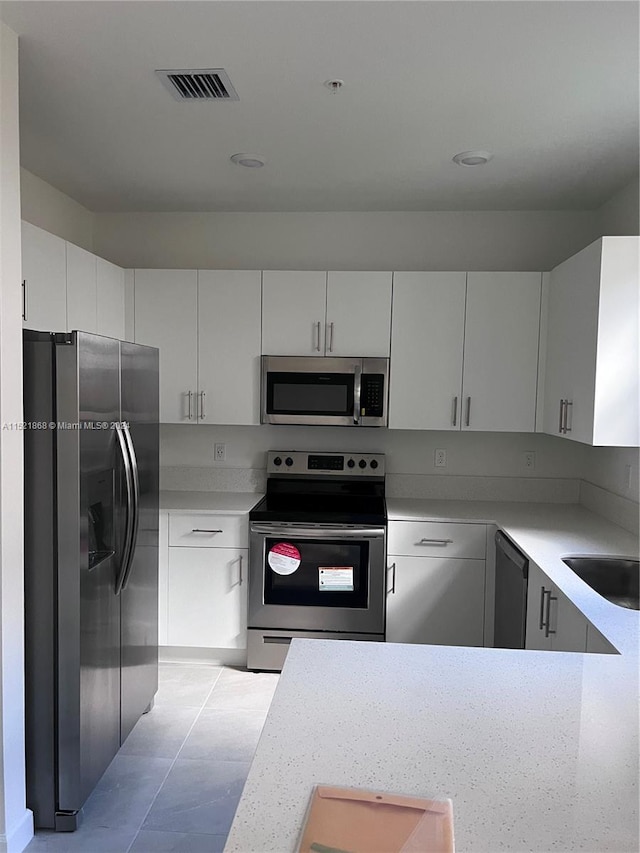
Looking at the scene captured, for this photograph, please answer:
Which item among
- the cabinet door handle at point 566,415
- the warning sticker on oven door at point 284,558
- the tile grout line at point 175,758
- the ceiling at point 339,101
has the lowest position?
the tile grout line at point 175,758

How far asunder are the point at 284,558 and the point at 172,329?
1.47 metres

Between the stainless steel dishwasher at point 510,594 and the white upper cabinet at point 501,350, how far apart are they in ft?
Result: 2.33

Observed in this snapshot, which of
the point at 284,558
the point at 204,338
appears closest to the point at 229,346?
the point at 204,338

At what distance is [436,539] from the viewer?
340 cm

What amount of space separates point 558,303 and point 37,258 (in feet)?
8.19

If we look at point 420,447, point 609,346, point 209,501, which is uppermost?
point 609,346

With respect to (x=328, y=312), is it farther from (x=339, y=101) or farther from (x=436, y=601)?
(x=436, y=601)

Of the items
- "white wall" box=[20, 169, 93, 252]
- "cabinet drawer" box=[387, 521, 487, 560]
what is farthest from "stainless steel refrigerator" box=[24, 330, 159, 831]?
"cabinet drawer" box=[387, 521, 487, 560]

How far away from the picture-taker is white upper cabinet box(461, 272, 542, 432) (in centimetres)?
355

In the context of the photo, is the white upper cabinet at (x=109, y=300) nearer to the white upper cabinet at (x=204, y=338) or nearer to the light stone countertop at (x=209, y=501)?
the white upper cabinet at (x=204, y=338)

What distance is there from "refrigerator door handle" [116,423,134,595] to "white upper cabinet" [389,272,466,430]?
1695mm

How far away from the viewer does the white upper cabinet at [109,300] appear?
11.1 ft

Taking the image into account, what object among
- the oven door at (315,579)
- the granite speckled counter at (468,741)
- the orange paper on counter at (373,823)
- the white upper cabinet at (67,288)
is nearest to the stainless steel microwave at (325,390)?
the oven door at (315,579)

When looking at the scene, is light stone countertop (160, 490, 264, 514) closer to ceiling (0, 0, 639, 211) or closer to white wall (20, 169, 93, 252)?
white wall (20, 169, 93, 252)
